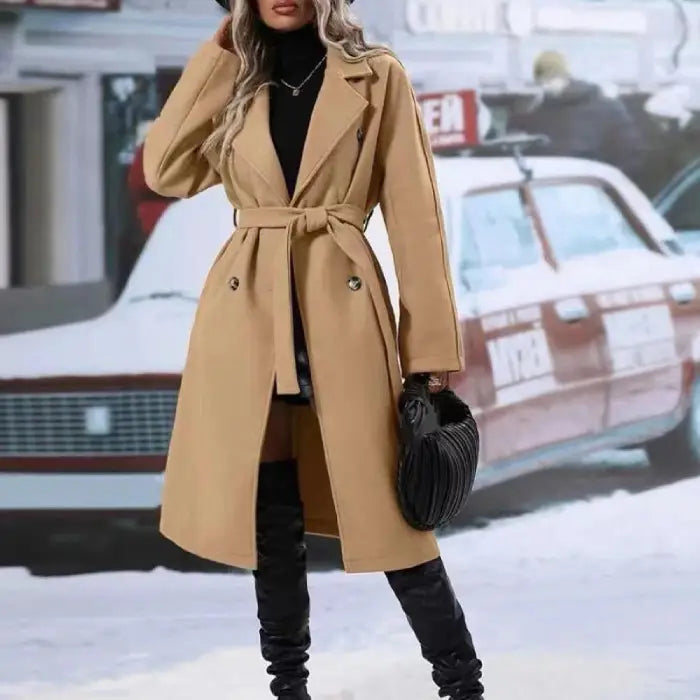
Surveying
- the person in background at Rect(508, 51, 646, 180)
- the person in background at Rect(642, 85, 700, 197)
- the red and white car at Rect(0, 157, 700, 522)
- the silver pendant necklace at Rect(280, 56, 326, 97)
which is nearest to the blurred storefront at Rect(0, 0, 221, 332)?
the red and white car at Rect(0, 157, 700, 522)

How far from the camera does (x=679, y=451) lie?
3.49 m

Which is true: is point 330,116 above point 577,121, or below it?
above

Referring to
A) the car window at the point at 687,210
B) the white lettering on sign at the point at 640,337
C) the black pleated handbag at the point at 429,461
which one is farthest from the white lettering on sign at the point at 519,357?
the black pleated handbag at the point at 429,461

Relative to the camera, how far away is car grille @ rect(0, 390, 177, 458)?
3.08 meters

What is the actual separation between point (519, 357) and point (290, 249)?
1.63 meters

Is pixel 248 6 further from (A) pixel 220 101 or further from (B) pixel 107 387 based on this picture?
(B) pixel 107 387

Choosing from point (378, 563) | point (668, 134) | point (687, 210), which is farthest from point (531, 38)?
point (378, 563)

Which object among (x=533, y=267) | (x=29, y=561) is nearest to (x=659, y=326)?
(x=533, y=267)

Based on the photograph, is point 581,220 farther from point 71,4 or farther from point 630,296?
point 71,4

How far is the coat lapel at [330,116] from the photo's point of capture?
1.81 metres

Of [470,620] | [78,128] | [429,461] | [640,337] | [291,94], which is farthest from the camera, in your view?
[640,337]

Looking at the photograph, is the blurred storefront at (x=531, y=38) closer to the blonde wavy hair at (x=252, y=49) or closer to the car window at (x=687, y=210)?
the car window at (x=687, y=210)

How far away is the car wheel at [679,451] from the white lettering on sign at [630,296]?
15.6 inches

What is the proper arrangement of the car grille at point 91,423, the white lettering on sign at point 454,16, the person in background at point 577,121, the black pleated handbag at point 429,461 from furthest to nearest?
the person in background at point 577,121 → the white lettering on sign at point 454,16 → the car grille at point 91,423 → the black pleated handbag at point 429,461
